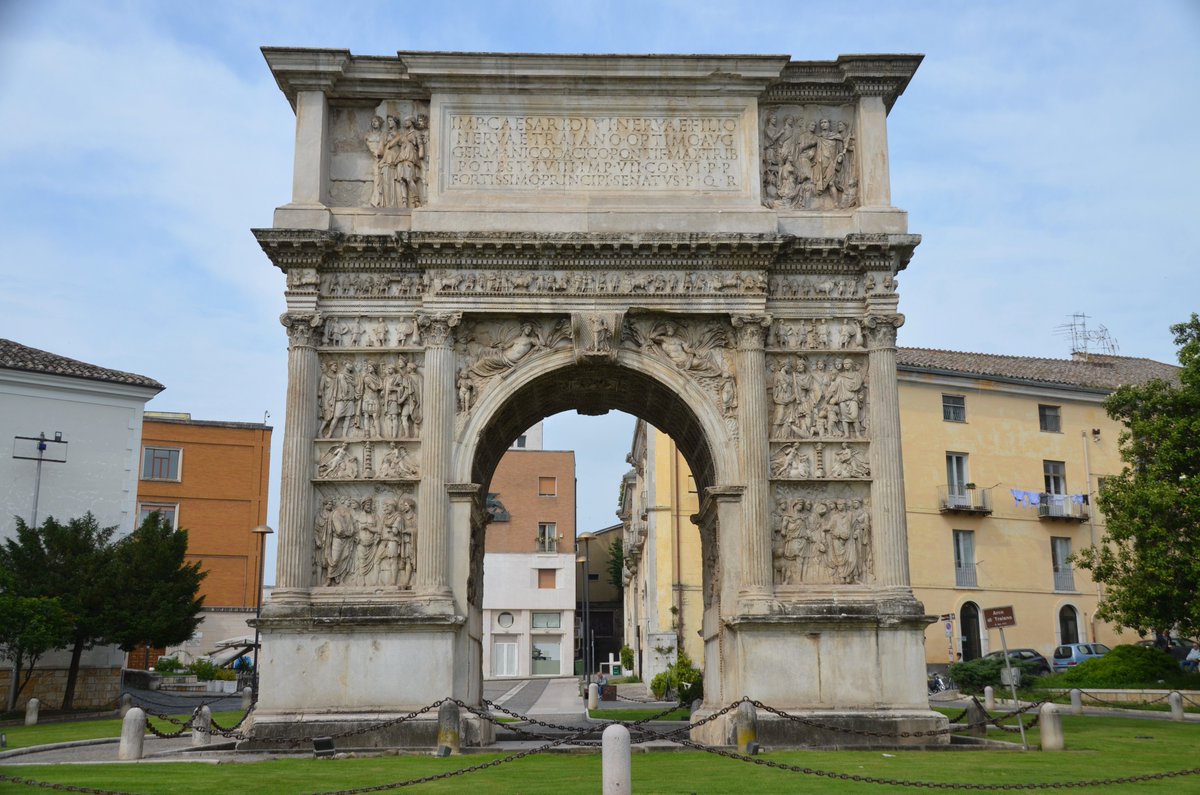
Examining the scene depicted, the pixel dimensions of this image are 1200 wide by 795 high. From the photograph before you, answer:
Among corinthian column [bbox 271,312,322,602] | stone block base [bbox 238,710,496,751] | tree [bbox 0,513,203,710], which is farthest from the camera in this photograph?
tree [bbox 0,513,203,710]

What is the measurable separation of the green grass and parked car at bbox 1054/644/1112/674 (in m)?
27.3

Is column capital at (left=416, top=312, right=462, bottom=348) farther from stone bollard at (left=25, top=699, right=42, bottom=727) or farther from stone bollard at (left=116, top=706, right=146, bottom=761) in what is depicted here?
stone bollard at (left=25, top=699, right=42, bottom=727)

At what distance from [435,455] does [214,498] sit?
121 ft

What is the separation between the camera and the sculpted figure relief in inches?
882

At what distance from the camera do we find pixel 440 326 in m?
22.6

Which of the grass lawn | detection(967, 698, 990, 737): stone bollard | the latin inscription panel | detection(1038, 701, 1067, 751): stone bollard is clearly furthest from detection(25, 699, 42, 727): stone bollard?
detection(1038, 701, 1067, 751): stone bollard

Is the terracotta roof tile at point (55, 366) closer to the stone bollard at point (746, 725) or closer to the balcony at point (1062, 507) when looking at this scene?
the stone bollard at point (746, 725)

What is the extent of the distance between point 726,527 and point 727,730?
3618mm

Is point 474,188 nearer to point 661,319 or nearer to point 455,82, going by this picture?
point 455,82

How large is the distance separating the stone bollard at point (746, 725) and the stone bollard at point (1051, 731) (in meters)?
4.64

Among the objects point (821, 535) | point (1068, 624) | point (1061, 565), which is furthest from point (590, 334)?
point (1068, 624)

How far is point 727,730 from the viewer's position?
70.1ft

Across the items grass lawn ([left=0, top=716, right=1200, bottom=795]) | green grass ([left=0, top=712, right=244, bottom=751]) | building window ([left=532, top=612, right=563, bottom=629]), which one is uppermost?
building window ([left=532, top=612, right=563, bottom=629])

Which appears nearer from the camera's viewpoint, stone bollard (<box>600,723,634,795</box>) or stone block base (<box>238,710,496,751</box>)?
stone bollard (<box>600,723,634,795</box>)
